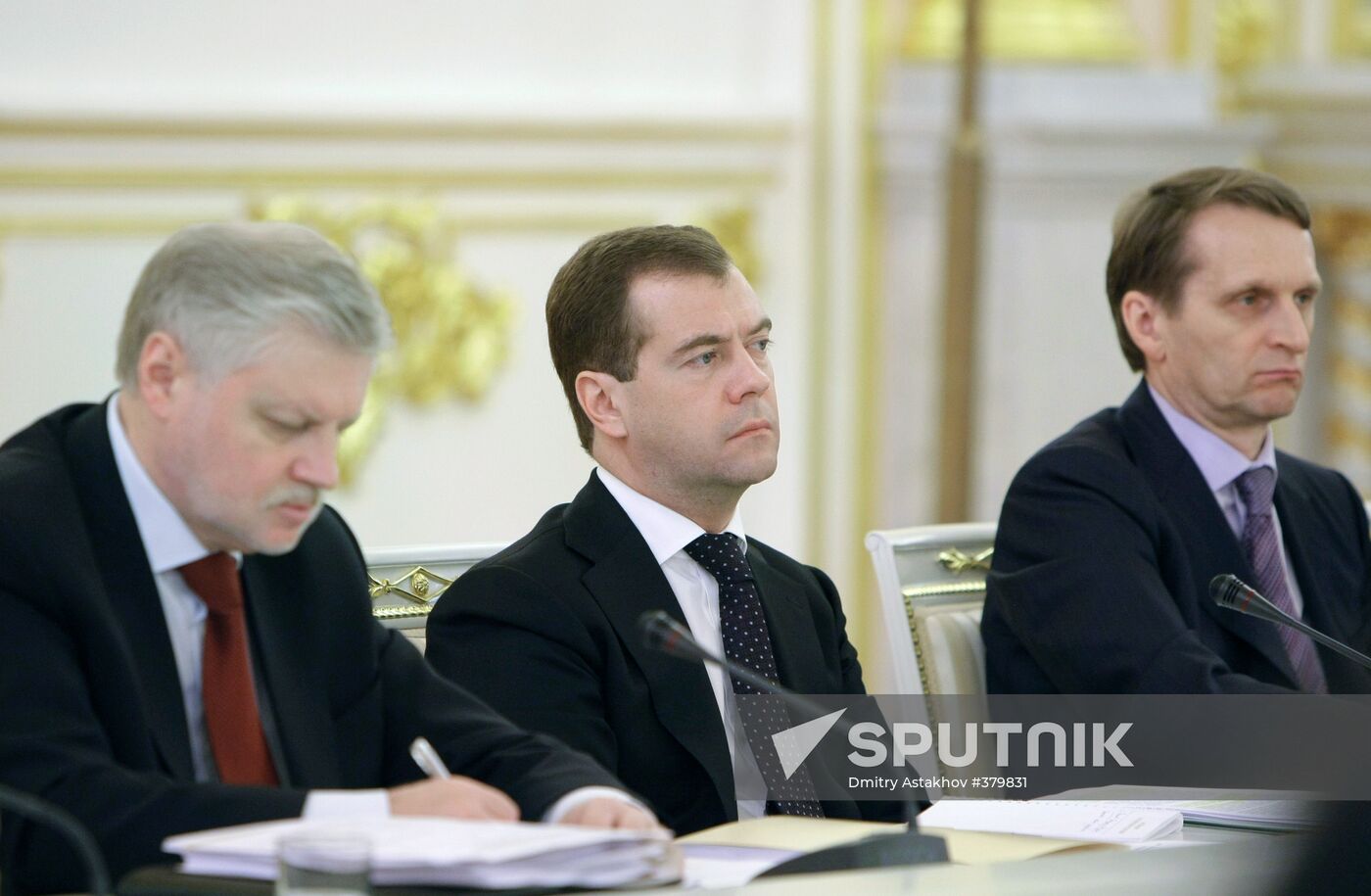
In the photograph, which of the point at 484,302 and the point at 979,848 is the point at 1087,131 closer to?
the point at 484,302

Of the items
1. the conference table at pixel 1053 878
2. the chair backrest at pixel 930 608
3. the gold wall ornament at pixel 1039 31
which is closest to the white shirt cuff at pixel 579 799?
the conference table at pixel 1053 878

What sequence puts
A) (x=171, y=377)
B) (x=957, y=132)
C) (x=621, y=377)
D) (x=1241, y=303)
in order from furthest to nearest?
(x=957, y=132)
(x=1241, y=303)
(x=621, y=377)
(x=171, y=377)

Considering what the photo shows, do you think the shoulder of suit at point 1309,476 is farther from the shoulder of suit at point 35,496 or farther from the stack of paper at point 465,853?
the shoulder of suit at point 35,496

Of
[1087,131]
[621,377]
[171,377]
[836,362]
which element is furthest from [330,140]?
[171,377]

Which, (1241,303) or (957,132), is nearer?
(1241,303)

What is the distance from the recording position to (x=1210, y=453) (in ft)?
9.61

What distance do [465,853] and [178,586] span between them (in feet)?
1.72

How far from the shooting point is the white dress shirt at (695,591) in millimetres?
2340

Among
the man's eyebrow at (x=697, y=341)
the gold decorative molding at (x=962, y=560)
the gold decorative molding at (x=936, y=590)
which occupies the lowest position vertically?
the gold decorative molding at (x=936, y=590)

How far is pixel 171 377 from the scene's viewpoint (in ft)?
6.03

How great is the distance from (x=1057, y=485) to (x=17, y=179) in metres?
2.75

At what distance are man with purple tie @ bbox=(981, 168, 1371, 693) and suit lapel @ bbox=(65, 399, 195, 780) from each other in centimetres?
131

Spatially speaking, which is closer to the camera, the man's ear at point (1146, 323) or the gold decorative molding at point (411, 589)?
the gold decorative molding at point (411, 589)

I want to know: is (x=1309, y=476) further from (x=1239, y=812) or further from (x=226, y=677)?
(x=226, y=677)
